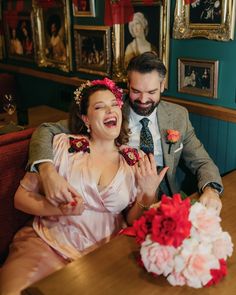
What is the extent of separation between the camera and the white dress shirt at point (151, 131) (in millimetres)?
2119

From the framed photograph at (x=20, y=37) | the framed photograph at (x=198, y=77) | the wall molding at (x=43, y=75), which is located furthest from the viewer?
the framed photograph at (x=20, y=37)

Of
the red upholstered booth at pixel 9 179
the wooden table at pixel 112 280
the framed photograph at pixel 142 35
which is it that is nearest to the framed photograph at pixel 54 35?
the framed photograph at pixel 142 35

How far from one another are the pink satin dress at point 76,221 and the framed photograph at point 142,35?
38.8 inches

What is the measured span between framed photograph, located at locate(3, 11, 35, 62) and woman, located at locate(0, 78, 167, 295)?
85.3 inches

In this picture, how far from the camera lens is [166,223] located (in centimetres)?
108

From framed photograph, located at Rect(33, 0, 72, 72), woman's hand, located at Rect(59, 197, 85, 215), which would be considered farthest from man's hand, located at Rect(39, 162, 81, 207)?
framed photograph, located at Rect(33, 0, 72, 72)

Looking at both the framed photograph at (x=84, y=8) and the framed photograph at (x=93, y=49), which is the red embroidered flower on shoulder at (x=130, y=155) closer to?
the framed photograph at (x=93, y=49)

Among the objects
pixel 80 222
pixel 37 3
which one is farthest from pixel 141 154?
pixel 37 3

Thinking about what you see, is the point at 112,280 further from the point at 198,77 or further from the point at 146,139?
the point at 198,77

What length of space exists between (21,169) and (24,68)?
→ 89.9 inches

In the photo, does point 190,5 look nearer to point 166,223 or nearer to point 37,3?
point 166,223

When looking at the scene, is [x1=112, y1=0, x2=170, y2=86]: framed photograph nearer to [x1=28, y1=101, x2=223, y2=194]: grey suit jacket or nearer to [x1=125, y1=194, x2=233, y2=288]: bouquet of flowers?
[x1=28, y1=101, x2=223, y2=194]: grey suit jacket

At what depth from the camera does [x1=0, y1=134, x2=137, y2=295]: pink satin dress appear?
5.58 ft

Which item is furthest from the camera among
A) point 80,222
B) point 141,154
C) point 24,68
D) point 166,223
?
point 24,68
